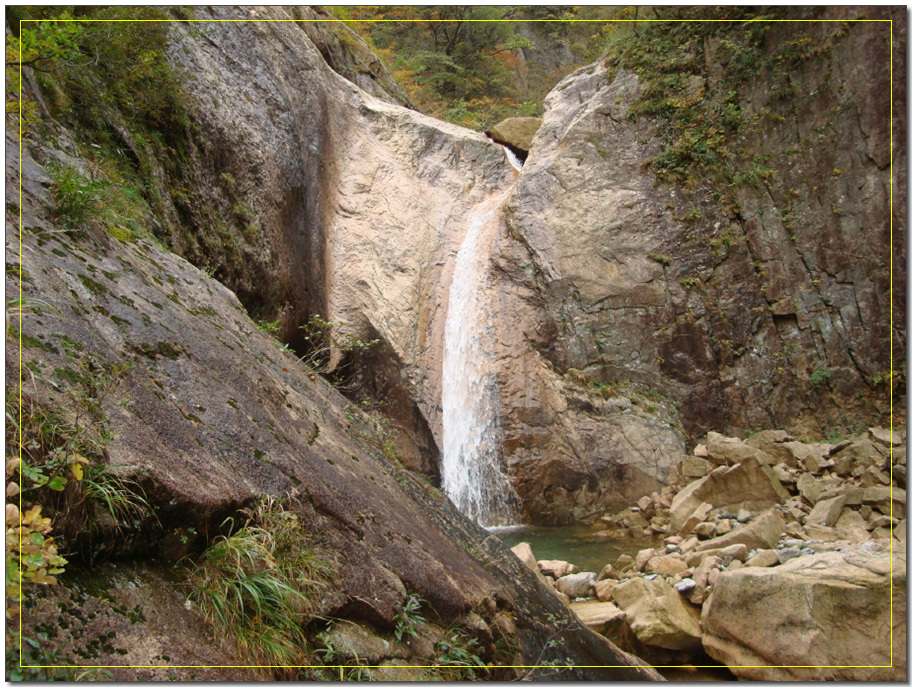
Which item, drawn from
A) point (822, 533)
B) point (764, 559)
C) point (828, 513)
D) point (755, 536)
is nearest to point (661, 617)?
point (764, 559)

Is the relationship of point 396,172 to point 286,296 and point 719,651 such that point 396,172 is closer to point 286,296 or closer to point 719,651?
point 286,296

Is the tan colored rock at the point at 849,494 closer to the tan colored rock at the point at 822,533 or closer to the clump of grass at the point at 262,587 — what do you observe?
the tan colored rock at the point at 822,533

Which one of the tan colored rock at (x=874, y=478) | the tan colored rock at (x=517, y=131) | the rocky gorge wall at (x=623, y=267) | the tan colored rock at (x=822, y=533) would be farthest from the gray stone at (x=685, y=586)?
the tan colored rock at (x=517, y=131)

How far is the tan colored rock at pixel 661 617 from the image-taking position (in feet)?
16.8

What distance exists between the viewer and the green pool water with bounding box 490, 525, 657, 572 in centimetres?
826

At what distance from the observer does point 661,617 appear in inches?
205

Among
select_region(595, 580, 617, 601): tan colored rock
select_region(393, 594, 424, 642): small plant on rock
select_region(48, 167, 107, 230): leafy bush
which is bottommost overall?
select_region(595, 580, 617, 601): tan colored rock

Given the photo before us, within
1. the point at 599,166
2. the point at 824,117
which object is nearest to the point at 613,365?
the point at 599,166

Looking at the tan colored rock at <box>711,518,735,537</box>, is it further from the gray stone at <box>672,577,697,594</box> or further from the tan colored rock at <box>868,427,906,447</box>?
the tan colored rock at <box>868,427,906,447</box>

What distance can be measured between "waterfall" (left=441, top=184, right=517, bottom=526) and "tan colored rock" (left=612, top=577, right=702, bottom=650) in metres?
4.76

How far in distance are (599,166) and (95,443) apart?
1246 cm

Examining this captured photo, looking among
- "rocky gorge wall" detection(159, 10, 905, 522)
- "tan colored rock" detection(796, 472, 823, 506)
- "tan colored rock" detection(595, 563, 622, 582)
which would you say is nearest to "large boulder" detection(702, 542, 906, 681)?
"tan colored rock" detection(595, 563, 622, 582)

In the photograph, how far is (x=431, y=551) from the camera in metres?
3.38

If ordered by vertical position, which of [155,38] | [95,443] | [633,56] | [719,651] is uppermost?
[633,56]
